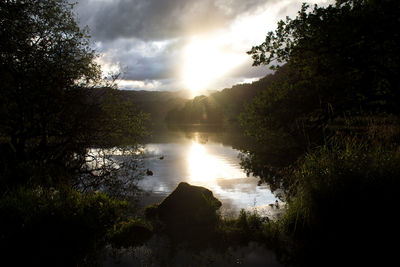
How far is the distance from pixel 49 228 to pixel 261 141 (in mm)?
11787

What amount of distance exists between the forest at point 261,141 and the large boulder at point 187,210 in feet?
0.27

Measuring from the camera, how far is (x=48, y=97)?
1058 centimetres

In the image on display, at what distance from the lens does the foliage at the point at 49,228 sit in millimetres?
5297

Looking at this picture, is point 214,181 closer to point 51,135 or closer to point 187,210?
point 187,210

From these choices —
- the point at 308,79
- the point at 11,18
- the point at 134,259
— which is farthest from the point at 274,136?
the point at 11,18

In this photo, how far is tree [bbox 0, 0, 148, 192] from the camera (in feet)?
33.1

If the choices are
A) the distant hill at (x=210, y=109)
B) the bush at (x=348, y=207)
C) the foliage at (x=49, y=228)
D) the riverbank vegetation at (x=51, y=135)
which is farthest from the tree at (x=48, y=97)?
the distant hill at (x=210, y=109)

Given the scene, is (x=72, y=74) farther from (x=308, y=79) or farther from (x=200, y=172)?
(x=200, y=172)

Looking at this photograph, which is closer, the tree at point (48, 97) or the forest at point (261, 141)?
the forest at point (261, 141)

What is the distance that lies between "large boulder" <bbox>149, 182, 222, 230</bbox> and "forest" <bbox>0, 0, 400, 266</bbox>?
8 cm

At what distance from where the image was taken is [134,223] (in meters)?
7.36

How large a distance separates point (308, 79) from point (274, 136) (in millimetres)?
3631

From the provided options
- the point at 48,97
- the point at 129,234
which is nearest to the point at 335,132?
the point at 129,234

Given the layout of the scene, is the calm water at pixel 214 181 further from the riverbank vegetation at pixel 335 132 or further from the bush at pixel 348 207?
the bush at pixel 348 207
